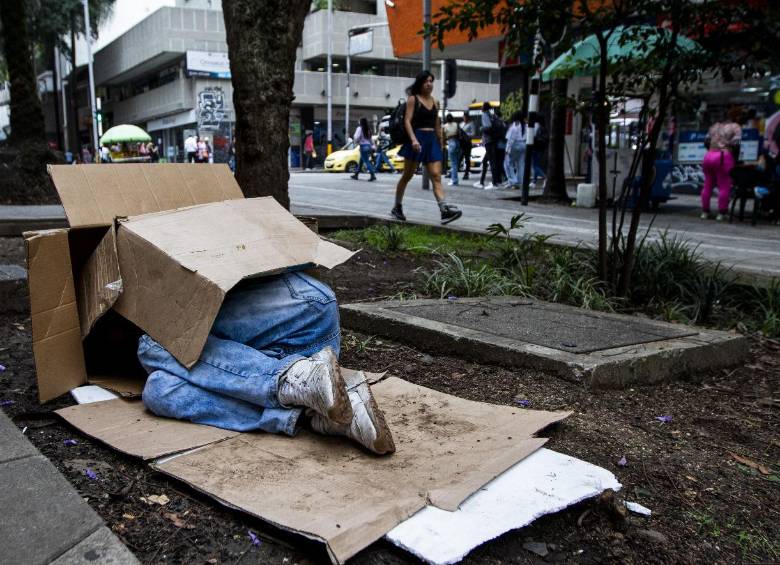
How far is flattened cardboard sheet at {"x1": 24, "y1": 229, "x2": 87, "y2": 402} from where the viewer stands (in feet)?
8.20

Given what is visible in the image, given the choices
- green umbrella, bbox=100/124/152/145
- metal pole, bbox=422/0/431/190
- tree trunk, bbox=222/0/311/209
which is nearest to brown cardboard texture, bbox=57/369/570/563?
tree trunk, bbox=222/0/311/209

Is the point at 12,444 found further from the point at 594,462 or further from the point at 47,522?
the point at 594,462

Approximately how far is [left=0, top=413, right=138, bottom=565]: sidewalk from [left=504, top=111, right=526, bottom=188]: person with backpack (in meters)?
13.0

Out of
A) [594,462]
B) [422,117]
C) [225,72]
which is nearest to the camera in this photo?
[594,462]

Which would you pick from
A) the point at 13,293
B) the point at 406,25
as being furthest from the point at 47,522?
the point at 406,25

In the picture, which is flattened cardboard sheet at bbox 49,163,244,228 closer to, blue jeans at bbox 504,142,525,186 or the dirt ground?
the dirt ground

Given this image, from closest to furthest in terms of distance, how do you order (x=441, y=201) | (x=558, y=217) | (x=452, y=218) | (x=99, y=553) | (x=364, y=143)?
(x=99, y=553), (x=452, y=218), (x=441, y=201), (x=558, y=217), (x=364, y=143)

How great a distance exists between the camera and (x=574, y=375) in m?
2.87

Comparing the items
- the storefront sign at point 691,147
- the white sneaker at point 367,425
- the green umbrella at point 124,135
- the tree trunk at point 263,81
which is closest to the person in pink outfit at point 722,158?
the storefront sign at point 691,147

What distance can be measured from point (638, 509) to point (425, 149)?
676 centimetres

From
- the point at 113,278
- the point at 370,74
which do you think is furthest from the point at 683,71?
the point at 370,74

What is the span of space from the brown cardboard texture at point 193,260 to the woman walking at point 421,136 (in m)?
5.48

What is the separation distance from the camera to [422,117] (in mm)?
8305

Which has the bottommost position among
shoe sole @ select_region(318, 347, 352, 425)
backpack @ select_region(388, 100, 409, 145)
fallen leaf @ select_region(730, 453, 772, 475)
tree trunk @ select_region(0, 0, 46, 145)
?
fallen leaf @ select_region(730, 453, 772, 475)
